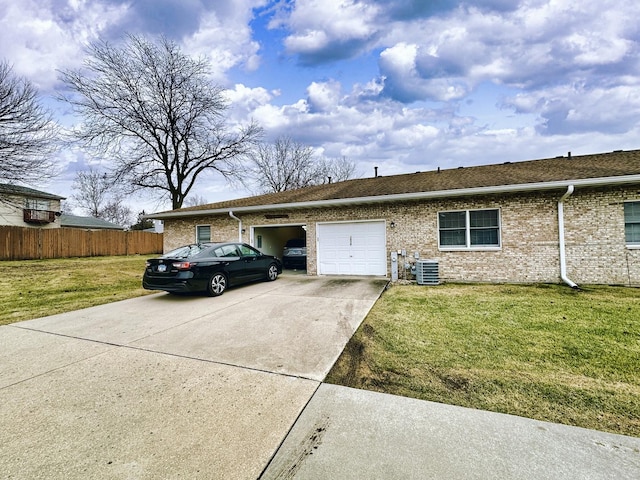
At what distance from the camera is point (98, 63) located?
714 inches

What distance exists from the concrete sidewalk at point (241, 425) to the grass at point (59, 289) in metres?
3.11

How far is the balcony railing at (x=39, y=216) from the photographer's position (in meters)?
27.8

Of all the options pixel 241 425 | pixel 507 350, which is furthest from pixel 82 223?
pixel 507 350

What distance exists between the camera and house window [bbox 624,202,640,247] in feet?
25.7

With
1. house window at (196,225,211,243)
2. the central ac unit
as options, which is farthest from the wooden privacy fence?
the central ac unit

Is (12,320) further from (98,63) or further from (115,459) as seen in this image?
(98,63)

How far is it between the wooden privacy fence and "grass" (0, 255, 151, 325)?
6.96 m

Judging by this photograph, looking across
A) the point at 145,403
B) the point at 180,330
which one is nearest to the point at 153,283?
the point at 180,330

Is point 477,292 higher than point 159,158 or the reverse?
the reverse

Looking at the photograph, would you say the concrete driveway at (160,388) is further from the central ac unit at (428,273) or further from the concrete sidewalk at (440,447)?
the central ac unit at (428,273)

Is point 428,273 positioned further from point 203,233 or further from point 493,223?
point 203,233

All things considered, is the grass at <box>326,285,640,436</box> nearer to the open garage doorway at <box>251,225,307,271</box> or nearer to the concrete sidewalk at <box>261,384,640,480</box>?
the concrete sidewalk at <box>261,384,640,480</box>

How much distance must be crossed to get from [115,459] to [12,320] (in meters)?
6.20

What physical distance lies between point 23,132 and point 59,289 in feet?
36.5
